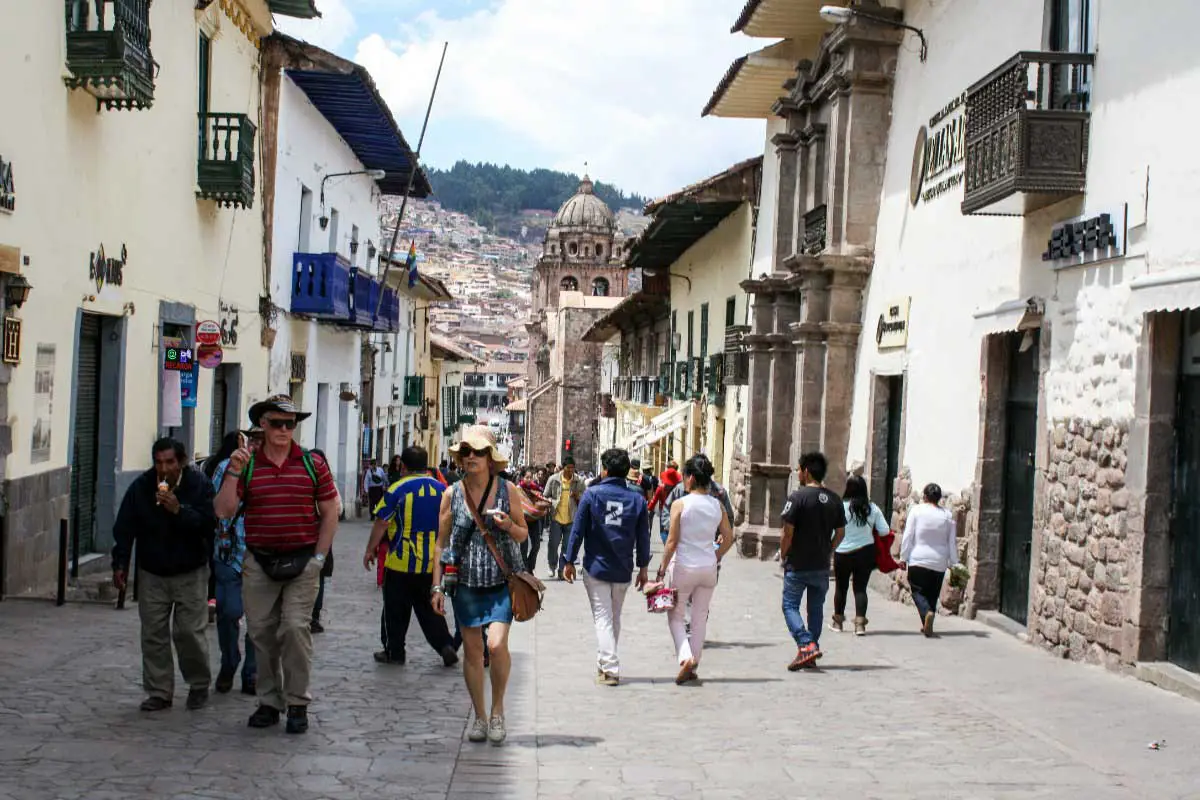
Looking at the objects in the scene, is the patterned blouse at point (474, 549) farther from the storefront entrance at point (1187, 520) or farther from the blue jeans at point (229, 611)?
the storefront entrance at point (1187, 520)

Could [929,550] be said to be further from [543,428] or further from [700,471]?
[543,428]

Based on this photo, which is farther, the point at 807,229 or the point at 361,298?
the point at 361,298

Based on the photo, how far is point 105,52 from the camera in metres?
11.8

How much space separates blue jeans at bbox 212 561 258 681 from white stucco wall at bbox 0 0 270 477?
12.9ft

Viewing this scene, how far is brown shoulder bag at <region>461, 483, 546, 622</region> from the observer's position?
7089 mm

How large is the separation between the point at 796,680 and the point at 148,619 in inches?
170

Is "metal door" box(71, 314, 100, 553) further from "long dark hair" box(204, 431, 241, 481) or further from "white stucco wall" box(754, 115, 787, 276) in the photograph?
"white stucco wall" box(754, 115, 787, 276)

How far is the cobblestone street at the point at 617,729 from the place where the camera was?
6.14m

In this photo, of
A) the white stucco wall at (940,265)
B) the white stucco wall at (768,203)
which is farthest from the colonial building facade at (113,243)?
the white stucco wall at (940,265)

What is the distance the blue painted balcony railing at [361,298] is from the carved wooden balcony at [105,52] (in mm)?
11941

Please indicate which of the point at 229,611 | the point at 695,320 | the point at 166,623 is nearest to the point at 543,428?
the point at 695,320

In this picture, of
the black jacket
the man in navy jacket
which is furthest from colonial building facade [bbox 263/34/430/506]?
the black jacket

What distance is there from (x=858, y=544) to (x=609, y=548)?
3268 millimetres

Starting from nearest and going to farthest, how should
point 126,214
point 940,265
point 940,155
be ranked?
point 126,214 → point 940,265 → point 940,155
